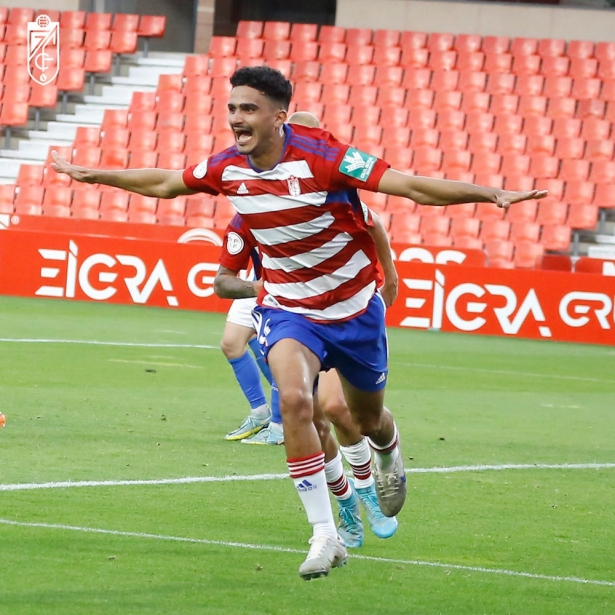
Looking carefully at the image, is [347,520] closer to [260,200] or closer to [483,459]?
[260,200]

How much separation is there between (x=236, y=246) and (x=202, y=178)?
943mm

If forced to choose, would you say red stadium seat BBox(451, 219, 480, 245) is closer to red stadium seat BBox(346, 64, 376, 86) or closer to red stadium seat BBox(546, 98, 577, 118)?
red stadium seat BBox(546, 98, 577, 118)

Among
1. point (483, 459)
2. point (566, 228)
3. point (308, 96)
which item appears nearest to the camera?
point (483, 459)

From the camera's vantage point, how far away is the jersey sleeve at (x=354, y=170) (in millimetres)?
5340

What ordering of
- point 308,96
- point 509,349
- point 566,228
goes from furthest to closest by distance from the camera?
point 308,96, point 566,228, point 509,349

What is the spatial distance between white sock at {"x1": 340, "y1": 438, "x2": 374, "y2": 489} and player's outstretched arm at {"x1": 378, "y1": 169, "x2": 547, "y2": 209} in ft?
4.97

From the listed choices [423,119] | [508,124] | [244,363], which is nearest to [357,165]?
[244,363]

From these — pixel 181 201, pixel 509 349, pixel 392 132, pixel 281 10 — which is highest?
pixel 281 10

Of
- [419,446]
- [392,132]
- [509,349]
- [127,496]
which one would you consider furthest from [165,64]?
[127,496]

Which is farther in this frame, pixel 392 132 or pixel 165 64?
pixel 165 64

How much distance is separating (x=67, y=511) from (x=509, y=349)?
10863 millimetres

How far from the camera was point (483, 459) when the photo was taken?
871 centimetres

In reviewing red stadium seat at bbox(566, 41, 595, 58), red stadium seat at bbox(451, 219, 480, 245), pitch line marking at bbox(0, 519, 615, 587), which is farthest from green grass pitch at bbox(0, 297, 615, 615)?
red stadium seat at bbox(566, 41, 595, 58)

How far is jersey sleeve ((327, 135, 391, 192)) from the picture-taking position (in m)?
5.34
